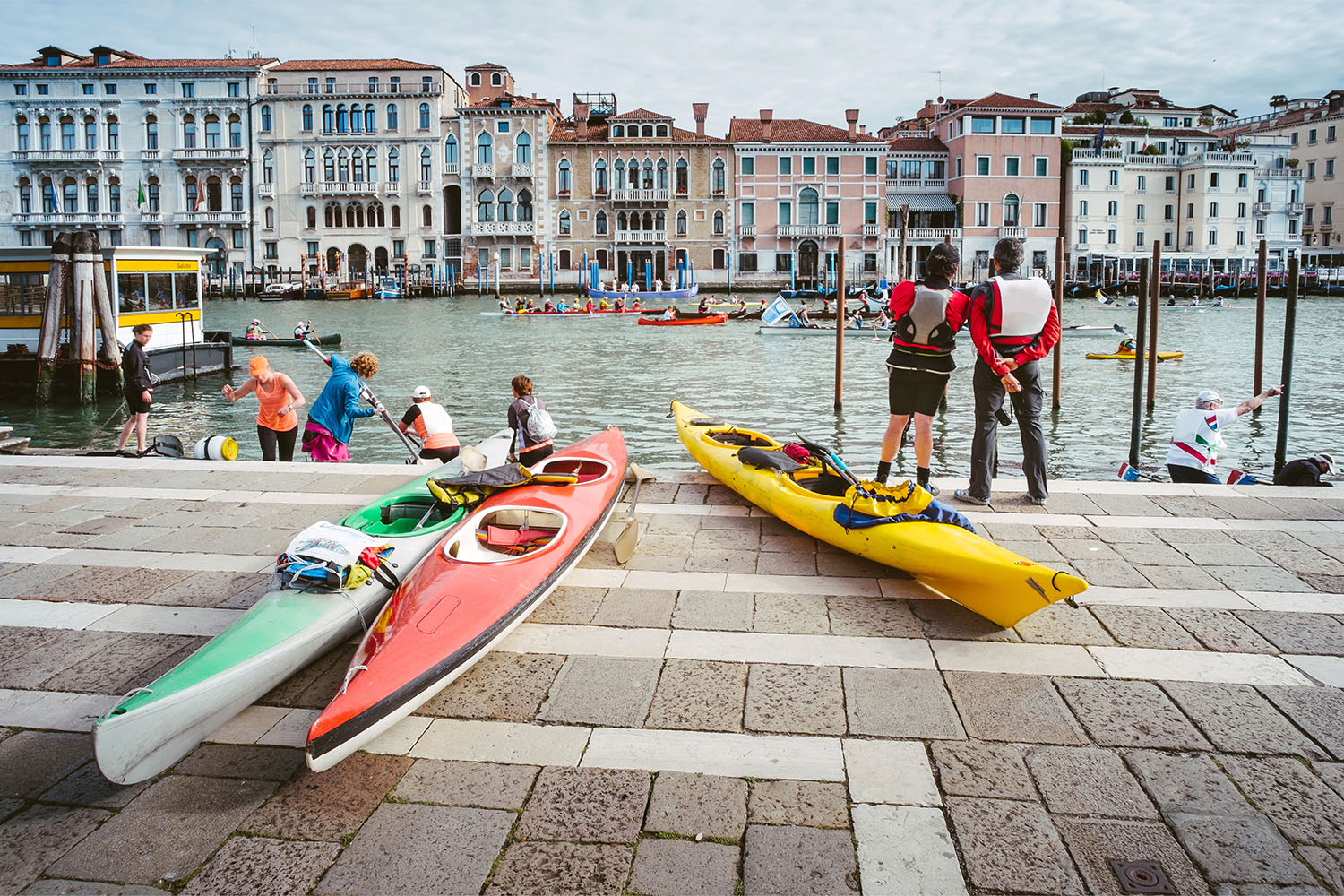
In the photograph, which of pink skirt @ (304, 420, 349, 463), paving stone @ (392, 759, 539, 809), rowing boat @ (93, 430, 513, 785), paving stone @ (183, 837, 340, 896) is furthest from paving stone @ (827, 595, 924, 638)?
pink skirt @ (304, 420, 349, 463)

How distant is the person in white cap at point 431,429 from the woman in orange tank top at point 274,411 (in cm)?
95

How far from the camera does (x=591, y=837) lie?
8.20 feet

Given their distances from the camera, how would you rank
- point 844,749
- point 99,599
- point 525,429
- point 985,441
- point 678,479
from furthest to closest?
point 678,479, point 525,429, point 985,441, point 99,599, point 844,749

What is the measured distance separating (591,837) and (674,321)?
3015 cm

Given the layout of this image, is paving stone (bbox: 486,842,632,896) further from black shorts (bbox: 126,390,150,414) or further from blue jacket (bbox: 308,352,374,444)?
black shorts (bbox: 126,390,150,414)

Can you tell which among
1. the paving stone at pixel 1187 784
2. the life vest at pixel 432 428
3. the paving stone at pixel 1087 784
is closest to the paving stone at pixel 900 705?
the paving stone at pixel 1087 784

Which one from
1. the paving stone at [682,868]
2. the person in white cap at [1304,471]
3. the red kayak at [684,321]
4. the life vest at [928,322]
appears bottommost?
the paving stone at [682,868]

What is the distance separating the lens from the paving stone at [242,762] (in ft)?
9.32

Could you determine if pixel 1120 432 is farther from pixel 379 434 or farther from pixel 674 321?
pixel 674 321

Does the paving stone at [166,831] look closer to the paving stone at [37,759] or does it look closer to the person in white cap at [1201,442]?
the paving stone at [37,759]

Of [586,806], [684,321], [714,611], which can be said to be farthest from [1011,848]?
[684,321]

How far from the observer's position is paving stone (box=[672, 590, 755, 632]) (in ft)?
12.7

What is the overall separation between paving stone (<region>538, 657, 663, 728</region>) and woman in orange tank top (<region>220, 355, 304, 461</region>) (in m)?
5.02

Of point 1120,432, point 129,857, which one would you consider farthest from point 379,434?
point 129,857
